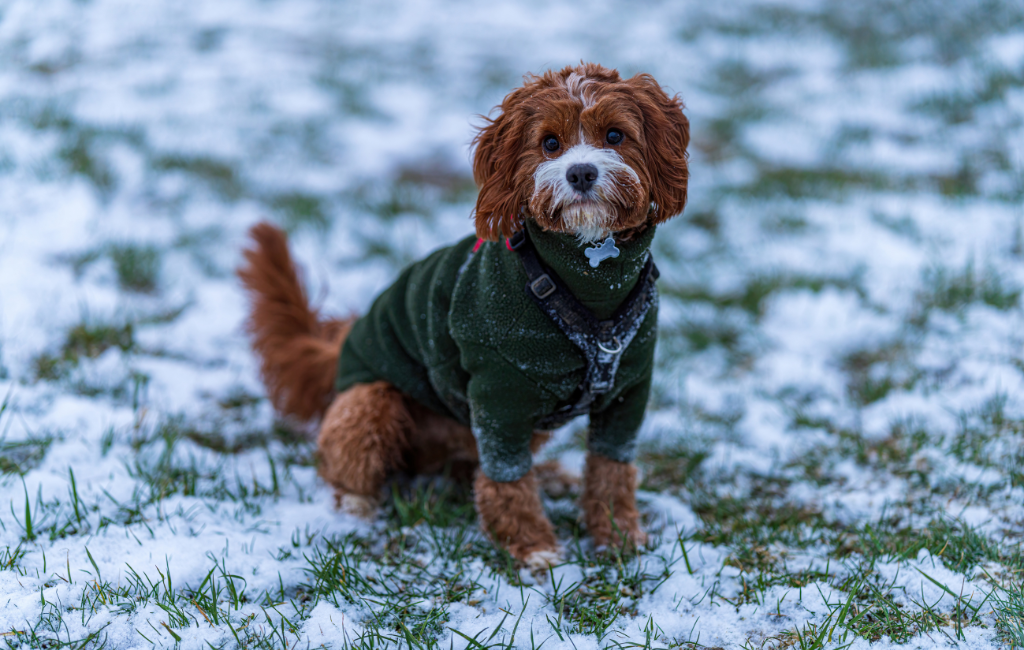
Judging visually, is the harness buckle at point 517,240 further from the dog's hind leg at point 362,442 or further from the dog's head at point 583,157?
the dog's hind leg at point 362,442

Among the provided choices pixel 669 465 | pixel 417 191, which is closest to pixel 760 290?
pixel 669 465

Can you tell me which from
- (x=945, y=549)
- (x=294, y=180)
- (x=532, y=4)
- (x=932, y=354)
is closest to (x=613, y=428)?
(x=945, y=549)

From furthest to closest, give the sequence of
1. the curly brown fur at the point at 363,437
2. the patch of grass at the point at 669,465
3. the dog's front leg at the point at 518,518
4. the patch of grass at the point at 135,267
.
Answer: the patch of grass at the point at 135,267, the patch of grass at the point at 669,465, the curly brown fur at the point at 363,437, the dog's front leg at the point at 518,518

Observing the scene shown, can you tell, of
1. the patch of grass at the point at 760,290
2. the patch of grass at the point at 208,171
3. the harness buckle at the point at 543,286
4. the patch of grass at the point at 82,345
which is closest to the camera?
the harness buckle at the point at 543,286

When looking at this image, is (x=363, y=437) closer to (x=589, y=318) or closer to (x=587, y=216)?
(x=589, y=318)

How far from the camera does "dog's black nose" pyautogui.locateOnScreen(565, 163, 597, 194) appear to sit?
204 cm

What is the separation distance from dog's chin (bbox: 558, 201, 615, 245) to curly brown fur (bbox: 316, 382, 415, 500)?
1.15 metres

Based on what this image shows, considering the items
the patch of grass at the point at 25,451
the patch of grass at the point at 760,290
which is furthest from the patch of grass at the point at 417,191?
the patch of grass at the point at 25,451

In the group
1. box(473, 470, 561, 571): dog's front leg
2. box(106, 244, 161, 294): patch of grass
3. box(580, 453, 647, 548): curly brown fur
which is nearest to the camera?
box(473, 470, 561, 571): dog's front leg

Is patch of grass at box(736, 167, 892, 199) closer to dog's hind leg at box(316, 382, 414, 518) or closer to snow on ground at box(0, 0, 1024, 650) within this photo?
snow on ground at box(0, 0, 1024, 650)

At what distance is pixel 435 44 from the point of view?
31.8ft

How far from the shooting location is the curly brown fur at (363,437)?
2.84 m

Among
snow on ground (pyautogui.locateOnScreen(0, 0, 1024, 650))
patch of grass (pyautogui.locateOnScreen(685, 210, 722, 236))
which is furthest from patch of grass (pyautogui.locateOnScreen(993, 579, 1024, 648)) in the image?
patch of grass (pyautogui.locateOnScreen(685, 210, 722, 236))

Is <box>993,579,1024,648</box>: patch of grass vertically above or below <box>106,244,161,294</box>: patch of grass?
below
